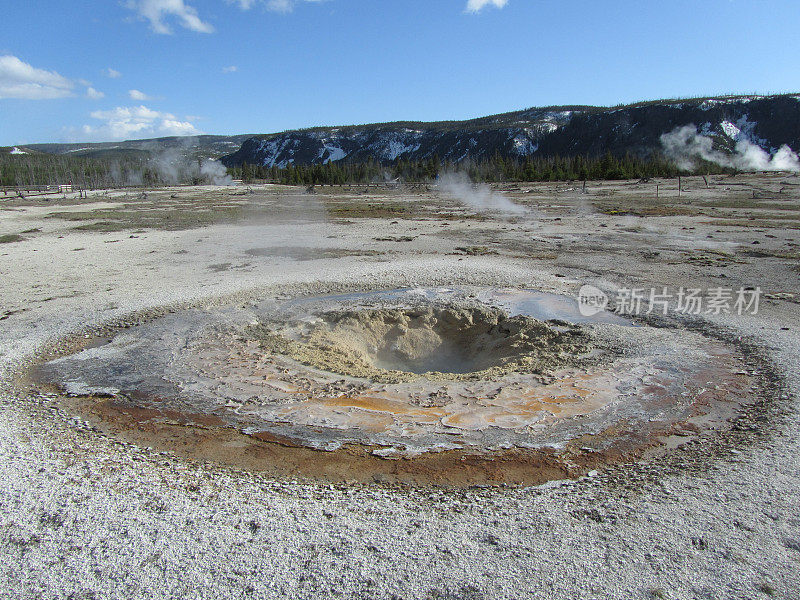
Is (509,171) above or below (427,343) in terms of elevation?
above

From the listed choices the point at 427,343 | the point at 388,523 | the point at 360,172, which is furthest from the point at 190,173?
the point at 388,523

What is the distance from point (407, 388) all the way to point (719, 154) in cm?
8420

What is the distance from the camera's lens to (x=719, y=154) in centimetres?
7381

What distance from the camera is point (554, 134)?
108 m

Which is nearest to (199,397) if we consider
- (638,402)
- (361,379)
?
(361,379)

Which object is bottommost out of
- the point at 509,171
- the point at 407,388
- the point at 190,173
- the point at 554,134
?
the point at 407,388

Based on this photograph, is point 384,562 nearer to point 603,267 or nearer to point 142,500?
point 142,500

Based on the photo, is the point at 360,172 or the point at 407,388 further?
the point at 360,172

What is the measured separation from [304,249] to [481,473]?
11352mm

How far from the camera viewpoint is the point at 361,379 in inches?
221

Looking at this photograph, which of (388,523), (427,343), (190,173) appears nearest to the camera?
(388,523)

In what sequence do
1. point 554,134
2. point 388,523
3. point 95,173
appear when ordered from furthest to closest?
point 554,134
point 95,173
point 388,523

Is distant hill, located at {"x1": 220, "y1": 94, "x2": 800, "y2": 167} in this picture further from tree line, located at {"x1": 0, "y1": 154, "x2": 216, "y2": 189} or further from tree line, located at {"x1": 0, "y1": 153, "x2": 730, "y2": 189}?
tree line, located at {"x1": 0, "y1": 154, "x2": 216, "y2": 189}
